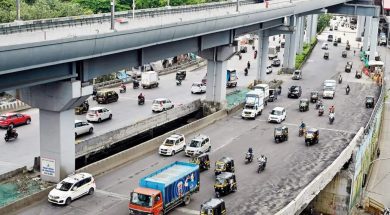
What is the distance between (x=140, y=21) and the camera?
54.6 meters

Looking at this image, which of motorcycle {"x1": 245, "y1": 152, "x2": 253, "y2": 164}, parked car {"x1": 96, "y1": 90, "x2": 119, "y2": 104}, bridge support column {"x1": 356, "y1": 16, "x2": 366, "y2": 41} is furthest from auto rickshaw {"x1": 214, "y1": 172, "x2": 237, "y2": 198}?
bridge support column {"x1": 356, "y1": 16, "x2": 366, "y2": 41}

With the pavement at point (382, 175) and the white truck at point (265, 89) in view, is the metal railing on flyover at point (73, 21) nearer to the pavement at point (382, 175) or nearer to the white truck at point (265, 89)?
the white truck at point (265, 89)

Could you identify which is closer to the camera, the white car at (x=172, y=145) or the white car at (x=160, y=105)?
the white car at (x=172, y=145)

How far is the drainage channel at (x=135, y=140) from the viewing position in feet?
175

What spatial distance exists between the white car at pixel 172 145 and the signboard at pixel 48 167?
38.3ft

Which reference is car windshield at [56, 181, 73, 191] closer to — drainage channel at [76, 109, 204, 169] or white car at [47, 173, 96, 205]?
white car at [47, 173, 96, 205]

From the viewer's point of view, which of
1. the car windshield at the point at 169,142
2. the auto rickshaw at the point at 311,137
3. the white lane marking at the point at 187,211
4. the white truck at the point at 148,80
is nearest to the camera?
the white lane marking at the point at 187,211

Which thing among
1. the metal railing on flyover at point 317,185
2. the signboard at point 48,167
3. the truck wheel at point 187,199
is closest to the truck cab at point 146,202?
the truck wheel at point 187,199

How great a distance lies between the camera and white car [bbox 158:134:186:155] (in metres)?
54.6

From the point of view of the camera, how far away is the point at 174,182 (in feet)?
131

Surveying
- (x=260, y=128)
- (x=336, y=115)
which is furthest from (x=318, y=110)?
(x=260, y=128)

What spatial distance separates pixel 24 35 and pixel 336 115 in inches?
1746

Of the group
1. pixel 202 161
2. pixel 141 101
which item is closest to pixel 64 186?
pixel 202 161

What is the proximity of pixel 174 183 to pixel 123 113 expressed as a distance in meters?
33.4
